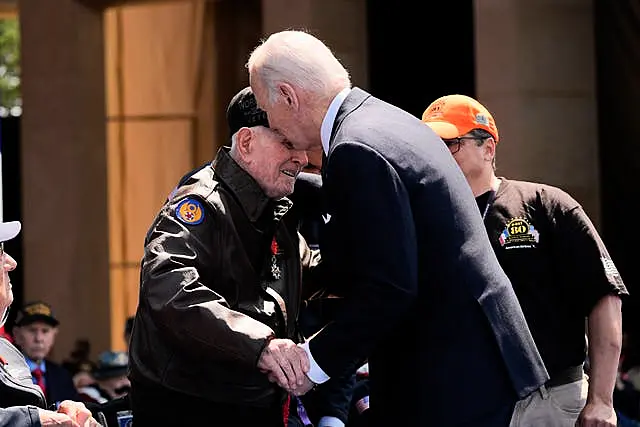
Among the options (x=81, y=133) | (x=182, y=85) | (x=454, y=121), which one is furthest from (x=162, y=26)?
(x=454, y=121)

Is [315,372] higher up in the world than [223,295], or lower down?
lower down

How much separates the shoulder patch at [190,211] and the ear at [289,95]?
496 mm

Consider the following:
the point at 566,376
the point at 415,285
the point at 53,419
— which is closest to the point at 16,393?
the point at 53,419

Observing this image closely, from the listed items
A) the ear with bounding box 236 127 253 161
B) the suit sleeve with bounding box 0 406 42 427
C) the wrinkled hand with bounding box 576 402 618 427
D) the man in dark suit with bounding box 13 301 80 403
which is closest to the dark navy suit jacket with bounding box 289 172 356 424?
the ear with bounding box 236 127 253 161

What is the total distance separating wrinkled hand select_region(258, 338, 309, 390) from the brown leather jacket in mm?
37

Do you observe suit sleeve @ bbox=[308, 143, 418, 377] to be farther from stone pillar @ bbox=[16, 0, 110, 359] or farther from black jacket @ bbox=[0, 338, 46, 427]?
stone pillar @ bbox=[16, 0, 110, 359]

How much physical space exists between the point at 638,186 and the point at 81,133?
5928 mm

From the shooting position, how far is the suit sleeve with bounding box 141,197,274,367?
4.06m

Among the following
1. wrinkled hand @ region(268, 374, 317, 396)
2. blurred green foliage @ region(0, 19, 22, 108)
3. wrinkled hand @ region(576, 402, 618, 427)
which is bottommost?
wrinkled hand @ region(576, 402, 618, 427)

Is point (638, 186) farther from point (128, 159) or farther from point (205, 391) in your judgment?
point (205, 391)

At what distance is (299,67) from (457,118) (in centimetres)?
123

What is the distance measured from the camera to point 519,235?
16.1 feet

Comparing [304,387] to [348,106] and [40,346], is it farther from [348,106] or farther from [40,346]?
[40,346]

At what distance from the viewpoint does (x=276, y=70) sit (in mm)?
3998
